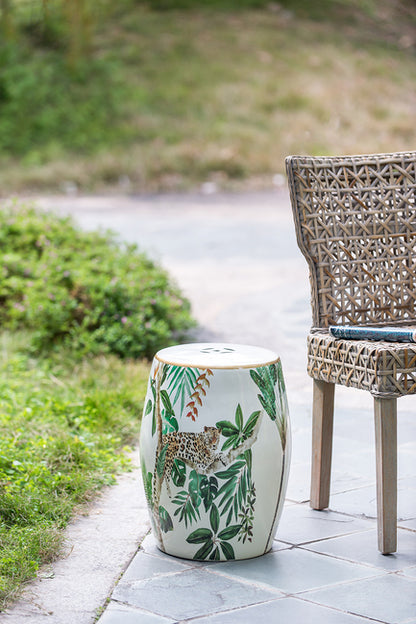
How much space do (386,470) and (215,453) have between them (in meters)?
0.60

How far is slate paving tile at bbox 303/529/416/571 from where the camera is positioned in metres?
2.99

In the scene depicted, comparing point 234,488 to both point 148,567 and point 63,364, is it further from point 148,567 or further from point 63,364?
point 63,364

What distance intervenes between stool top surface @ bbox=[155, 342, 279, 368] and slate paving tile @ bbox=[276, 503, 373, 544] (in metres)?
0.67

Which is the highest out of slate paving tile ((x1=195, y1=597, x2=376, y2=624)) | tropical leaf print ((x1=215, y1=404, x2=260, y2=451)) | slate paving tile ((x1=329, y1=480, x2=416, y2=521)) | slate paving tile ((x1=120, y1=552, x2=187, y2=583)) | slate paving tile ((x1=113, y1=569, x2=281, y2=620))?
tropical leaf print ((x1=215, y1=404, x2=260, y2=451))

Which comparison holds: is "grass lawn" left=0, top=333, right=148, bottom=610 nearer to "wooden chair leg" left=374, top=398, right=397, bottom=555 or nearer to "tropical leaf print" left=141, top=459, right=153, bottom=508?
"tropical leaf print" left=141, top=459, right=153, bottom=508

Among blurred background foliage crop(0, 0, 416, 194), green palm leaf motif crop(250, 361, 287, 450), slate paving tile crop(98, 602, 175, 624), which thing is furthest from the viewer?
blurred background foliage crop(0, 0, 416, 194)

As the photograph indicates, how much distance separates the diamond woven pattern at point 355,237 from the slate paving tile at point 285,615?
90 cm

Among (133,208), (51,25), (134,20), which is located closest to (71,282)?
(133,208)

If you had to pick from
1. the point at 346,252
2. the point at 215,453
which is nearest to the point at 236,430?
the point at 215,453

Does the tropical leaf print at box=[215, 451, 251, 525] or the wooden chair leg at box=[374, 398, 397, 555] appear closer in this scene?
the tropical leaf print at box=[215, 451, 251, 525]

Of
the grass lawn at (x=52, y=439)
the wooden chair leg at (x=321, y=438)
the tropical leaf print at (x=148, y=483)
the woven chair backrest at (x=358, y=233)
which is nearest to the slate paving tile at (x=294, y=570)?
the tropical leaf print at (x=148, y=483)

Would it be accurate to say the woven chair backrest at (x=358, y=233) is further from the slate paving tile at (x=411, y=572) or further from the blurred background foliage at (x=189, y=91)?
the blurred background foliage at (x=189, y=91)

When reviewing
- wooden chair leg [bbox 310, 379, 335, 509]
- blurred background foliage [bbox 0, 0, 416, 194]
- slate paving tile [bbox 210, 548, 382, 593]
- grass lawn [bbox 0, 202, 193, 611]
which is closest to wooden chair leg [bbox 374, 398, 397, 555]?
slate paving tile [bbox 210, 548, 382, 593]

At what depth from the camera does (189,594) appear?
8.98 ft
